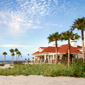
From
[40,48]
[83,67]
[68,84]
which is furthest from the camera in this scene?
[40,48]

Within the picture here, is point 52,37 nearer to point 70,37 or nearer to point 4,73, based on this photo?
point 70,37

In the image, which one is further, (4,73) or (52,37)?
(52,37)

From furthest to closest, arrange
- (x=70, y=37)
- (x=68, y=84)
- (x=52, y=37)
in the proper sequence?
(x=52, y=37), (x=70, y=37), (x=68, y=84)

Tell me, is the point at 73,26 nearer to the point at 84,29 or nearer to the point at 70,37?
the point at 84,29

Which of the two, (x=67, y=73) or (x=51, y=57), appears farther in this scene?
(x=51, y=57)

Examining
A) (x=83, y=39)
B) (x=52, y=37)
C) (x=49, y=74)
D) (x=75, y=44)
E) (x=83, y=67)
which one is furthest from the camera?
(x=75, y=44)

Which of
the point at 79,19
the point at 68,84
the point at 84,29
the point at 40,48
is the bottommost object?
the point at 68,84

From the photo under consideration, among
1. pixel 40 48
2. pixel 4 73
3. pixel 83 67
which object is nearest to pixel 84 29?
pixel 83 67

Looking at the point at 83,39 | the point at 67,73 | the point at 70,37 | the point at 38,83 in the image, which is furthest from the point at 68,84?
the point at 83,39

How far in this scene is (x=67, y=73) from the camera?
42.9ft

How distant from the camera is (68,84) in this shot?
31.1ft

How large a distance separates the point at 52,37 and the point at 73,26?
16.6 feet

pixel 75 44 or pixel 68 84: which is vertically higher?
pixel 75 44

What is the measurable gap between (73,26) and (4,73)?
16003 millimetres
